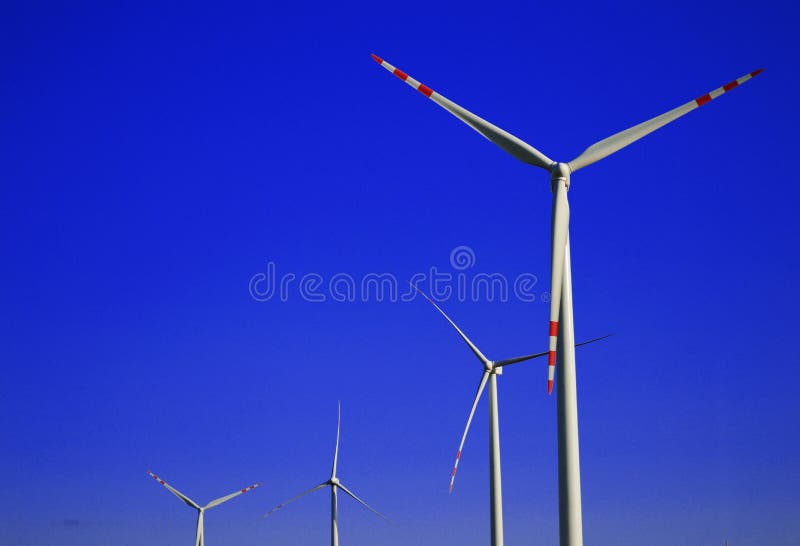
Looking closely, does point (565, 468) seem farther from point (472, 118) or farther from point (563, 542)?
point (472, 118)

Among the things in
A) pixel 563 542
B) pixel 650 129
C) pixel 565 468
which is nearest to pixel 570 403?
pixel 565 468

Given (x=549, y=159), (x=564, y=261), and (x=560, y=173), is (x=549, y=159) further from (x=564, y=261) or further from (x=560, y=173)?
(x=564, y=261)

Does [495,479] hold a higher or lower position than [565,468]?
higher

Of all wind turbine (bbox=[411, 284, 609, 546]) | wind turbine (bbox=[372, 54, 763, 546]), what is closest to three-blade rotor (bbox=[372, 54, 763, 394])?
wind turbine (bbox=[372, 54, 763, 546])

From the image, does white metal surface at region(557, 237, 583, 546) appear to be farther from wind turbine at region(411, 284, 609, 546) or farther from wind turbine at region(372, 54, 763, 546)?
wind turbine at region(411, 284, 609, 546)

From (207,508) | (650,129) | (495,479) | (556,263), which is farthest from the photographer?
(207,508)

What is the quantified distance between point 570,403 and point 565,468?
153cm

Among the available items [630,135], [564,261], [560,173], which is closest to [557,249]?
[564,261]

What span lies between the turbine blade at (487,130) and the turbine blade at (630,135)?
1131 millimetres

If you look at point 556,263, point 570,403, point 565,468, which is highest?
point 556,263

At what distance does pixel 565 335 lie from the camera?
24.4 metres

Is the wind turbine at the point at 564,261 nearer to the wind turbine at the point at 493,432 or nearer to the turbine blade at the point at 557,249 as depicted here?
the turbine blade at the point at 557,249

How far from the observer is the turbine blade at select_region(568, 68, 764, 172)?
28.5m

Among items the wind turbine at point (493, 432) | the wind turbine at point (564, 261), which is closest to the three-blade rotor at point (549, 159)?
the wind turbine at point (564, 261)
